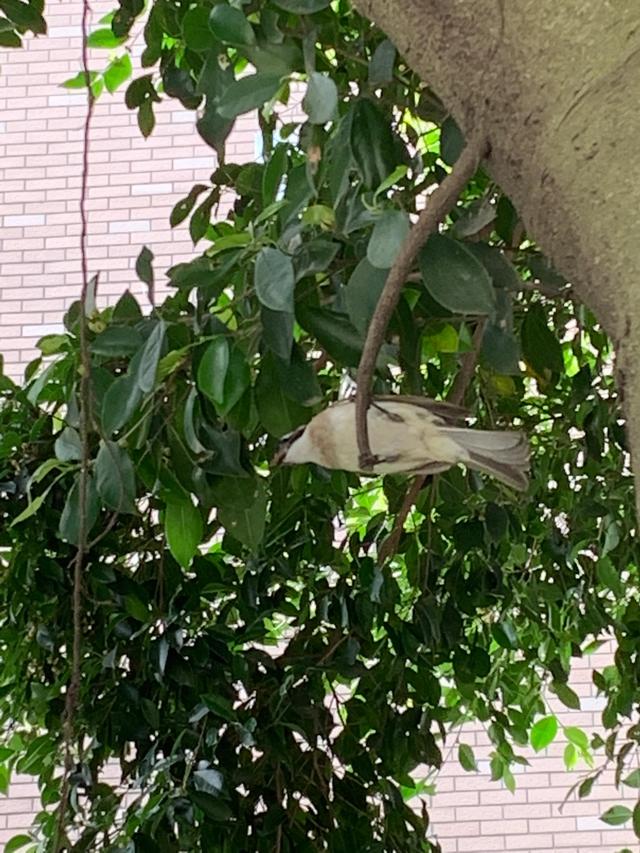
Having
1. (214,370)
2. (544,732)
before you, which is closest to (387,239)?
(214,370)

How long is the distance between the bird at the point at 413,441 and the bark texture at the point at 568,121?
0.18m

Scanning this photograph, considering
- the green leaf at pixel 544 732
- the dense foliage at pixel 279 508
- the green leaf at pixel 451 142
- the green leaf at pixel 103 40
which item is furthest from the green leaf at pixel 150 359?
the green leaf at pixel 544 732

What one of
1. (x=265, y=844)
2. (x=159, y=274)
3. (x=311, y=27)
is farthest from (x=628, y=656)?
(x=159, y=274)

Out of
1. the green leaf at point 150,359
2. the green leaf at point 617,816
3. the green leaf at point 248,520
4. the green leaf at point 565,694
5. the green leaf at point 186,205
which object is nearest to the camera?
the green leaf at point 150,359

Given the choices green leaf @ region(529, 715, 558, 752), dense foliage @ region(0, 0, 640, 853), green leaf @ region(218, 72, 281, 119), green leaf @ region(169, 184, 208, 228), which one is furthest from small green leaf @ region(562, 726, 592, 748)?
green leaf @ region(218, 72, 281, 119)

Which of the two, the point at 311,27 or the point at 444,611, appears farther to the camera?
the point at 444,611

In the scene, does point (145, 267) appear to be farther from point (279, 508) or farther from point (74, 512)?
point (279, 508)

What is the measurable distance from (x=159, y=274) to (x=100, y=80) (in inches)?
39.8

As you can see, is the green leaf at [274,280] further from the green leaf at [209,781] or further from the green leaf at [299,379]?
the green leaf at [209,781]

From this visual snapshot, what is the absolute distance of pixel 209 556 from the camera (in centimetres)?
114

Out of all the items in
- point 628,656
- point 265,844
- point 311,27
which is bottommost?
point 265,844

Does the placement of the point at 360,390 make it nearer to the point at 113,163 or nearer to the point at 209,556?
the point at 209,556

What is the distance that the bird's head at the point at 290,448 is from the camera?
69cm

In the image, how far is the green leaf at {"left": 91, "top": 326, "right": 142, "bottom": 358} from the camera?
741 millimetres
